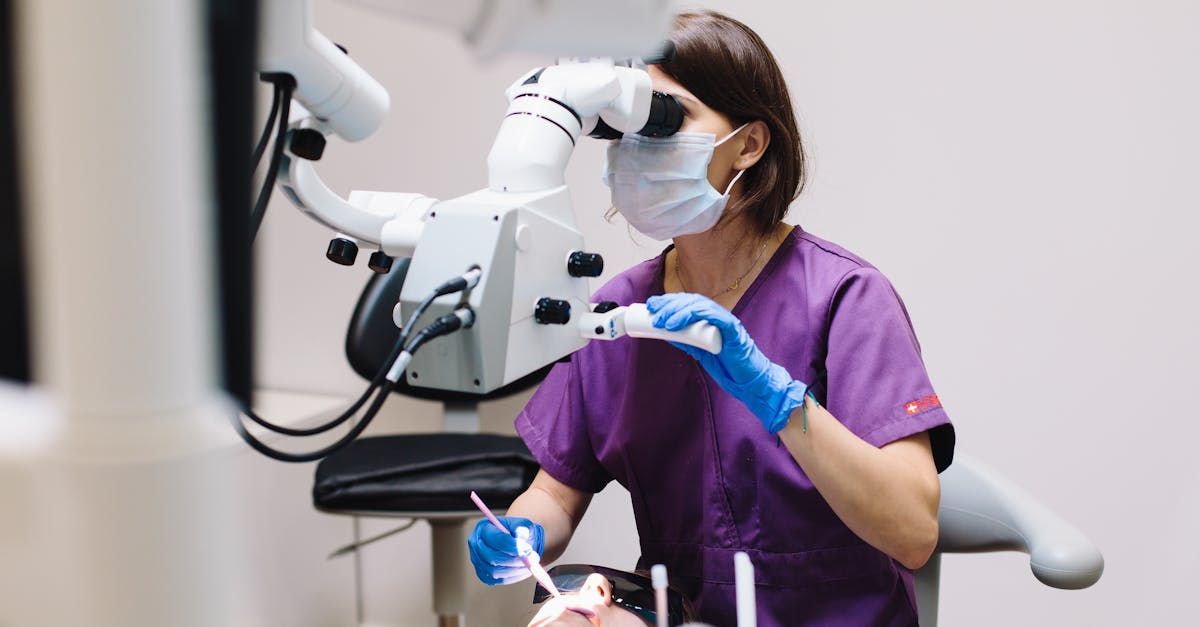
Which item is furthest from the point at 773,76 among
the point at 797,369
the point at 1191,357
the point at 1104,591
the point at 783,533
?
the point at 1104,591

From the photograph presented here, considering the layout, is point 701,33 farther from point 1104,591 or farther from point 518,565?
point 1104,591

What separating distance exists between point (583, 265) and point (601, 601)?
0.40 metres

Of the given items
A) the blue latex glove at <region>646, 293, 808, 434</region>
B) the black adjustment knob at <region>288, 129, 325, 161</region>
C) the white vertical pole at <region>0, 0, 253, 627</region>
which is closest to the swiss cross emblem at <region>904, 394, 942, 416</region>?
the blue latex glove at <region>646, 293, 808, 434</region>

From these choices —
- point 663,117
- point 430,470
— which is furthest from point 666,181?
point 430,470

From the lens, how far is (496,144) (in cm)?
91

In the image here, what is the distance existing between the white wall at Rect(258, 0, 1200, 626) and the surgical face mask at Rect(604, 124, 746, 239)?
27.5 inches

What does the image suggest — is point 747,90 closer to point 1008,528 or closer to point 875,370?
point 875,370

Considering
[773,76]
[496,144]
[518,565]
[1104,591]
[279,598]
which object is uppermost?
[773,76]

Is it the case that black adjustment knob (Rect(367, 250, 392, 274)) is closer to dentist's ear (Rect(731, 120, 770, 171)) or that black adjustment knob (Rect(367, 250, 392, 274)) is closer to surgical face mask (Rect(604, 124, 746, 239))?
surgical face mask (Rect(604, 124, 746, 239))

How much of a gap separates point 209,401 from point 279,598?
2346mm

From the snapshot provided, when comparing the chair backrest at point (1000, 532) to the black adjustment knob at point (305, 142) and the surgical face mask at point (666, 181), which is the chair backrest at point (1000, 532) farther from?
the black adjustment knob at point (305, 142)

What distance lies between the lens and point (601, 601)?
3.49 feet

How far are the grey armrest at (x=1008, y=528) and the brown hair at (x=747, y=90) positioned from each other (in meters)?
0.48

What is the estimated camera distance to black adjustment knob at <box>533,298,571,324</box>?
86 cm
